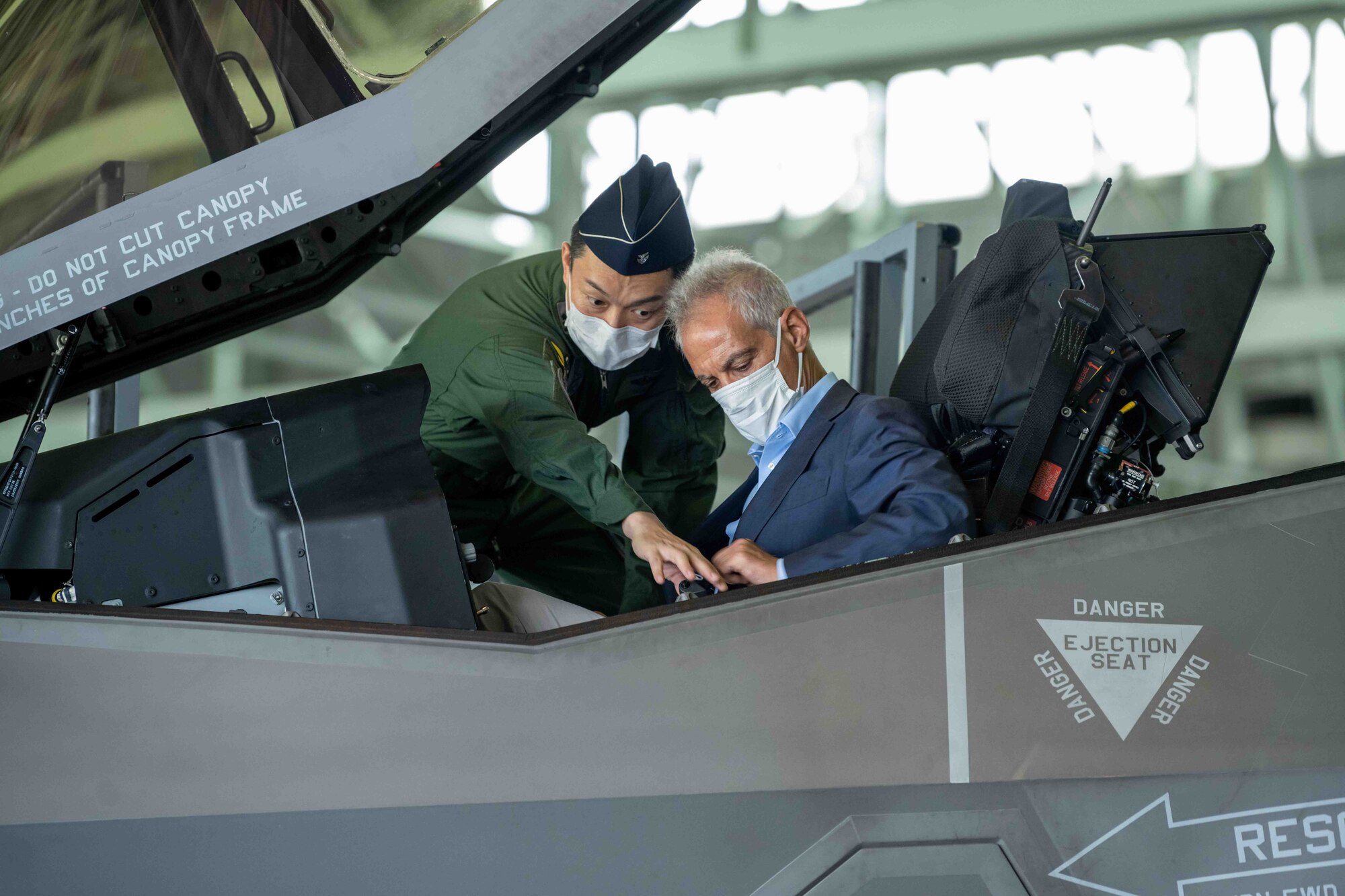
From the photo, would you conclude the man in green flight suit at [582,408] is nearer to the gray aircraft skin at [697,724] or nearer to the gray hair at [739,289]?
the gray hair at [739,289]

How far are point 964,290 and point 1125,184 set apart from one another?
616 cm

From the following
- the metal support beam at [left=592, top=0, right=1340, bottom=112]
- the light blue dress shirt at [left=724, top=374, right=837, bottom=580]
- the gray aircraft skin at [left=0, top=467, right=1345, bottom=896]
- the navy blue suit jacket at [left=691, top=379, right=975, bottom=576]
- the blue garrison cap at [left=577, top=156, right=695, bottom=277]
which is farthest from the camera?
the metal support beam at [left=592, top=0, right=1340, bottom=112]

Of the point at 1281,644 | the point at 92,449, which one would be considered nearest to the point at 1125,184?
the point at 1281,644

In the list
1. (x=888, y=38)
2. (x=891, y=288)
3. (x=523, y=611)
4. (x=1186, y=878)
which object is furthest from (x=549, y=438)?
(x=888, y=38)

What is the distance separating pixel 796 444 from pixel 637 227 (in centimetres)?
50

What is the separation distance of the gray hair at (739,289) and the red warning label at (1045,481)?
0.49m

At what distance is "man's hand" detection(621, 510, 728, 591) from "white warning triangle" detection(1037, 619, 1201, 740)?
477mm

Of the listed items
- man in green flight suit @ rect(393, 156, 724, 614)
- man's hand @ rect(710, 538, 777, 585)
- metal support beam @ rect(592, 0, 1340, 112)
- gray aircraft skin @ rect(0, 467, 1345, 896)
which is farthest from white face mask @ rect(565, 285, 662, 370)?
metal support beam @ rect(592, 0, 1340, 112)

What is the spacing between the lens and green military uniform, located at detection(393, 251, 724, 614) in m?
1.91

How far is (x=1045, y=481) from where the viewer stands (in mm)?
1638

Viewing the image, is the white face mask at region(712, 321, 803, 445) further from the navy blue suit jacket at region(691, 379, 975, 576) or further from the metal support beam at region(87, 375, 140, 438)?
the metal support beam at region(87, 375, 140, 438)

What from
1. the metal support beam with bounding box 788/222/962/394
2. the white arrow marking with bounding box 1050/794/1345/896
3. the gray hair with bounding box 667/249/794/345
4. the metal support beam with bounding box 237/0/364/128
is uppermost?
the metal support beam with bounding box 788/222/962/394

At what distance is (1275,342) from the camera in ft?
23.5

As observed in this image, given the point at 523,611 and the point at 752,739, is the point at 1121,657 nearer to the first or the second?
the point at 752,739
